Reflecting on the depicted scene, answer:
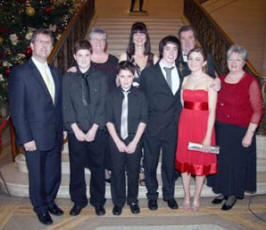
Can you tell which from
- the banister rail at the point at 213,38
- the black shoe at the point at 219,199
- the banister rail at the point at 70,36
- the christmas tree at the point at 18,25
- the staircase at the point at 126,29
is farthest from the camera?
the staircase at the point at 126,29

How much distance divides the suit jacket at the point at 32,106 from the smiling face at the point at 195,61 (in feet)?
4.05

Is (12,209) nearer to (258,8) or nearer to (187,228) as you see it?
(187,228)

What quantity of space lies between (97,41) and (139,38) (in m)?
0.41

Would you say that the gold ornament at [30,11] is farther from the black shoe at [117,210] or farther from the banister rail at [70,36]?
the black shoe at [117,210]

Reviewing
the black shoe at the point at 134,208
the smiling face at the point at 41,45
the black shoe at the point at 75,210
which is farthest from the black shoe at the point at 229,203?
the smiling face at the point at 41,45

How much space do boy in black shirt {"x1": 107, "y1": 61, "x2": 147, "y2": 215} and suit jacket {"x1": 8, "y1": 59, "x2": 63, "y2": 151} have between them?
0.53 metres

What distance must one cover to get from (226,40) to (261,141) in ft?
5.18

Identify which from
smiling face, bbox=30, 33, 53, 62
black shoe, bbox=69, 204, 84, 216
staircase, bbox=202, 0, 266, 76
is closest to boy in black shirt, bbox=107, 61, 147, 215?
black shoe, bbox=69, 204, 84, 216

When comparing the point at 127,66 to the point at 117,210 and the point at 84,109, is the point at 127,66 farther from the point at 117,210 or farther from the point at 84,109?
the point at 117,210

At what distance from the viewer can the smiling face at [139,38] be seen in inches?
130

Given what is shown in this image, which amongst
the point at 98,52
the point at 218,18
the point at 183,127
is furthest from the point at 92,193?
the point at 218,18

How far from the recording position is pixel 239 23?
8.62 meters

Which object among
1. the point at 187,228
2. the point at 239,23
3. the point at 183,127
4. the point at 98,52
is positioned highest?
the point at 239,23

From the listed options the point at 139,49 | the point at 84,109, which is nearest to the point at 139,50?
Answer: the point at 139,49
